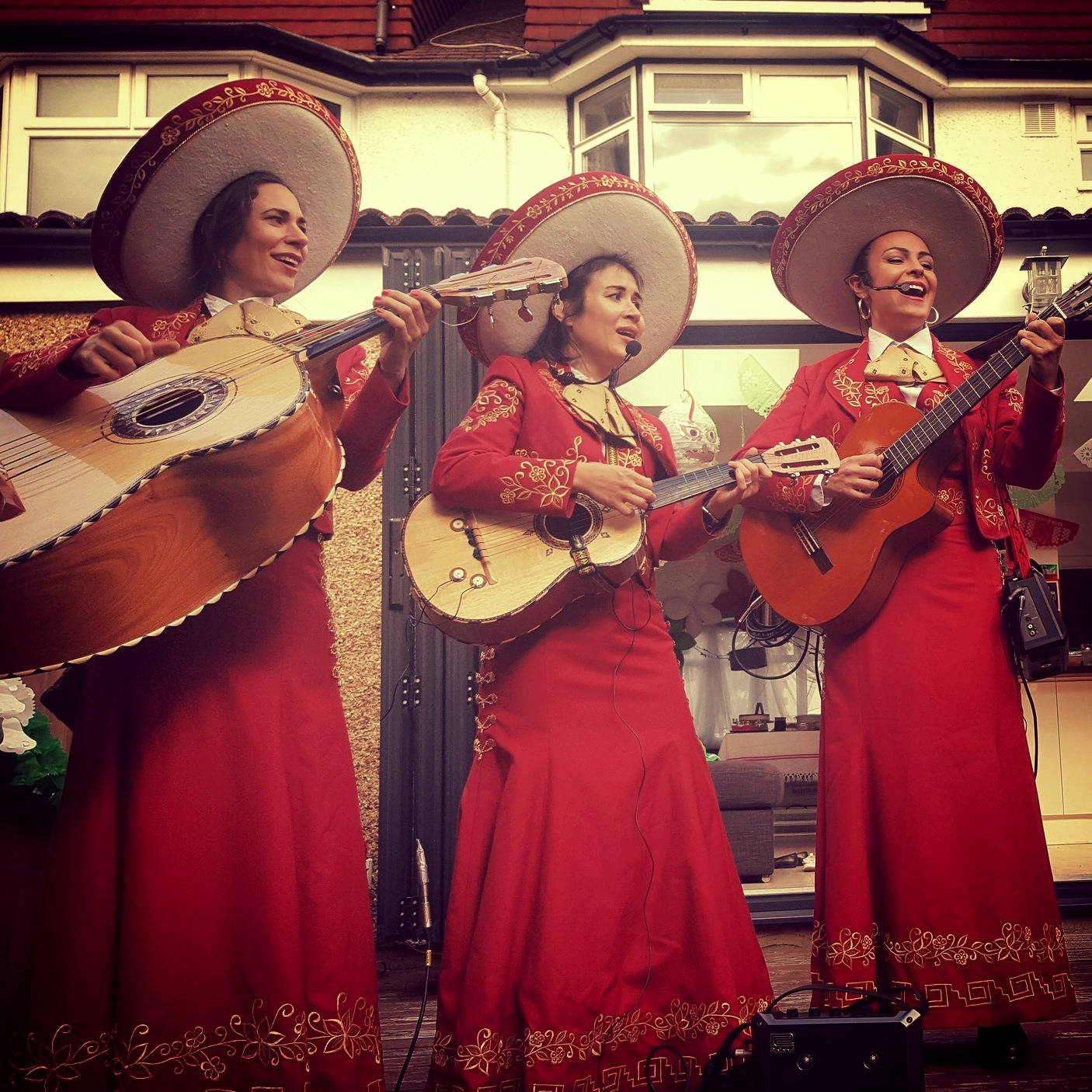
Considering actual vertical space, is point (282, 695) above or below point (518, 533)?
below

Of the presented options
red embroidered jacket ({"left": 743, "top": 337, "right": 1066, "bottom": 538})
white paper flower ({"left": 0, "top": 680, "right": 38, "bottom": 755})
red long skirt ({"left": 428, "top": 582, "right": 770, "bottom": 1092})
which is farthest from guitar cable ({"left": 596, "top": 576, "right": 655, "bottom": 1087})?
white paper flower ({"left": 0, "top": 680, "right": 38, "bottom": 755})

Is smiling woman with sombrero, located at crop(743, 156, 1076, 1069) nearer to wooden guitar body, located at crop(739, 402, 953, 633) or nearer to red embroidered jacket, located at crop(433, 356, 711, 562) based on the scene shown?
wooden guitar body, located at crop(739, 402, 953, 633)

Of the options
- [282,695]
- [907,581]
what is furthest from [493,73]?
[282,695]

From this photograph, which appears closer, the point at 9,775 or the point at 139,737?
the point at 139,737

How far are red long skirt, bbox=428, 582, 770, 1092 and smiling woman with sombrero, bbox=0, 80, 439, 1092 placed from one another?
262 millimetres

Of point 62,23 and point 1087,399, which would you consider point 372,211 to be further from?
point 1087,399

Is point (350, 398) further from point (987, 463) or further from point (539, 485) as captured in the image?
point (987, 463)

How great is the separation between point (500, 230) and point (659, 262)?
1.48ft

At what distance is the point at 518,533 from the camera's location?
2.43m

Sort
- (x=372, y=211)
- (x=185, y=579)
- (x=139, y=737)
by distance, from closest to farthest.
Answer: (x=185, y=579) → (x=139, y=737) → (x=372, y=211)

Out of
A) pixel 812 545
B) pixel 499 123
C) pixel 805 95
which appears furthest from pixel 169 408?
pixel 805 95

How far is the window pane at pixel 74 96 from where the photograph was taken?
6.36 m

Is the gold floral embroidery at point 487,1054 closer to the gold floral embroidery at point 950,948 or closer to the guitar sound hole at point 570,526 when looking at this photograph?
the gold floral embroidery at point 950,948

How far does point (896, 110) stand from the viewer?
714 centimetres
